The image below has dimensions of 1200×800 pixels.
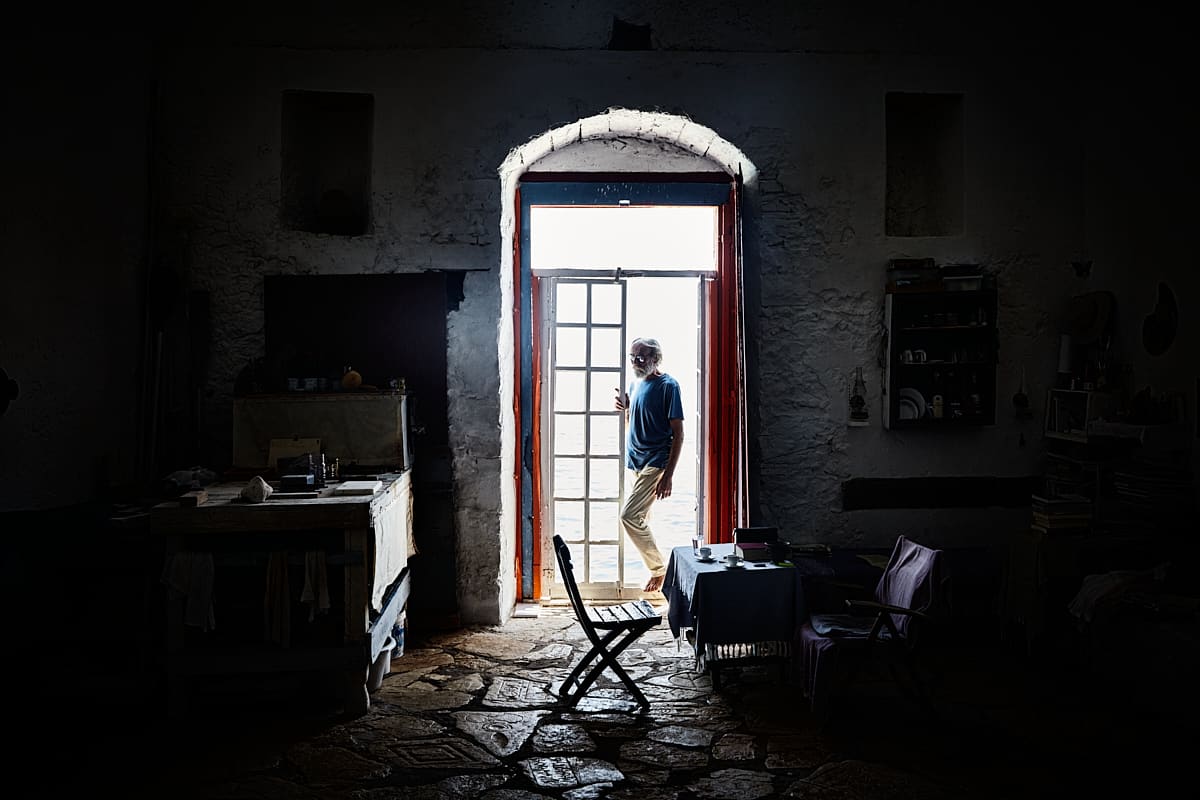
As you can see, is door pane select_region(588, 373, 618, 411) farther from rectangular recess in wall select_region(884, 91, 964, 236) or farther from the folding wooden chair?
rectangular recess in wall select_region(884, 91, 964, 236)

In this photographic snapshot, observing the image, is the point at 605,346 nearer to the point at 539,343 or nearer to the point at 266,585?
the point at 539,343

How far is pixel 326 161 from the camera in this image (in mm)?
6504

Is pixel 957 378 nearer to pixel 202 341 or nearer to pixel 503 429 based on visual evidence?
pixel 503 429

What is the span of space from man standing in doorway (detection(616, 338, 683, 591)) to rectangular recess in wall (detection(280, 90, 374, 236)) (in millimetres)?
2161

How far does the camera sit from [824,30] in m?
6.15

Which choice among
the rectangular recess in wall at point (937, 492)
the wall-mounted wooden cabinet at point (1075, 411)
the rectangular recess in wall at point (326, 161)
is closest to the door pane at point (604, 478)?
the rectangular recess in wall at point (937, 492)

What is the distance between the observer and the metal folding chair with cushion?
450 centimetres

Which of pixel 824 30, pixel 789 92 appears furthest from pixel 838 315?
pixel 824 30

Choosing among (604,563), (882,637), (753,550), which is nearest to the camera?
(882,637)

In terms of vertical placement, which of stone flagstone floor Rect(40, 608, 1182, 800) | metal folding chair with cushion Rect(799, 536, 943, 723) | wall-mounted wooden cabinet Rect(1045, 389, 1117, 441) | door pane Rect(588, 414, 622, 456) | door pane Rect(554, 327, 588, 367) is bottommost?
stone flagstone floor Rect(40, 608, 1182, 800)

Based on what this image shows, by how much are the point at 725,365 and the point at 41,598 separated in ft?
14.7

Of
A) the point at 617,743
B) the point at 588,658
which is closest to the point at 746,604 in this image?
the point at 588,658

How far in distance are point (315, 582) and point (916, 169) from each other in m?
4.98

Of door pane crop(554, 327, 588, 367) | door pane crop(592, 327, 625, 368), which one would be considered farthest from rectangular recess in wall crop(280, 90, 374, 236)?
door pane crop(592, 327, 625, 368)
